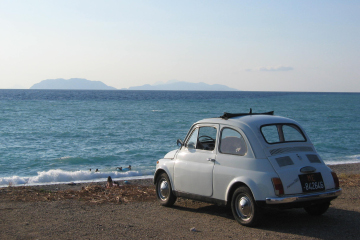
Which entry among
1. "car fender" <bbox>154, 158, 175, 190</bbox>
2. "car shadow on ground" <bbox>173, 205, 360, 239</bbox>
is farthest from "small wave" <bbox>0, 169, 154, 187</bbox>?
"car shadow on ground" <bbox>173, 205, 360, 239</bbox>

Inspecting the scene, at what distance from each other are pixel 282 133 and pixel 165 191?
108 inches

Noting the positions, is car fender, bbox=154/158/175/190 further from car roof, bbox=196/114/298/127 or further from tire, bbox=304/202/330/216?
tire, bbox=304/202/330/216

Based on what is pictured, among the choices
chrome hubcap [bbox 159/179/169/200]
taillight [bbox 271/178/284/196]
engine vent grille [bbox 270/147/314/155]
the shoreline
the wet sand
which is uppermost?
engine vent grille [bbox 270/147/314/155]

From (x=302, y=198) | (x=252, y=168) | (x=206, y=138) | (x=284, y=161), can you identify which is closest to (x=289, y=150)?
(x=284, y=161)

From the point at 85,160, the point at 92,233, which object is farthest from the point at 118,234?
the point at 85,160

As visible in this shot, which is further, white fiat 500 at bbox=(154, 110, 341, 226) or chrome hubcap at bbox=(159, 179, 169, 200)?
chrome hubcap at bbox=(159, 179, 169, 200)

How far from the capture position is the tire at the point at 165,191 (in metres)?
7.98

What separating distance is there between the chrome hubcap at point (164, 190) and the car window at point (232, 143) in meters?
1.75

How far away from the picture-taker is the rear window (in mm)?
6688

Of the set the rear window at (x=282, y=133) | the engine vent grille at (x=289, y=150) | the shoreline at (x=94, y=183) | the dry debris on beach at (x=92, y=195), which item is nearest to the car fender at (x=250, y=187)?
the engine vent grille at (x=289, y=150)

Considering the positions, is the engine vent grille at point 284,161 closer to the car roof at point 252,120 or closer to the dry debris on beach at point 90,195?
the car roof at point 252,120

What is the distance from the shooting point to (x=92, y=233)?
6211 millimetres

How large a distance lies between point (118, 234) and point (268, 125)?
10.1ft

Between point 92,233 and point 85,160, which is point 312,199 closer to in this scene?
point 92,233
